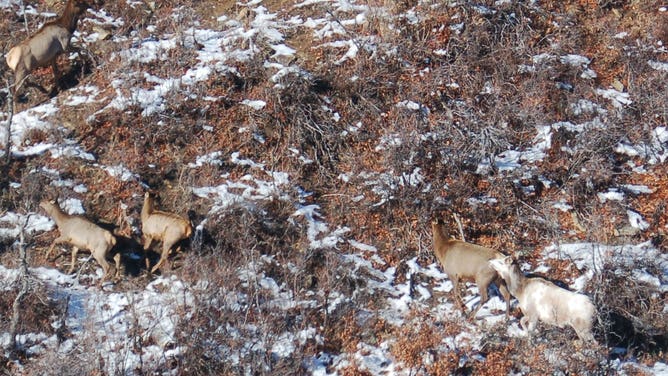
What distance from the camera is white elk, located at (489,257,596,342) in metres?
12.0

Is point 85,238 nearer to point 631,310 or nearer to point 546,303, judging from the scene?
point 546,303

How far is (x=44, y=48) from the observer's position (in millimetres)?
16516

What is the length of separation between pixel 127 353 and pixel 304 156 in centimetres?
522

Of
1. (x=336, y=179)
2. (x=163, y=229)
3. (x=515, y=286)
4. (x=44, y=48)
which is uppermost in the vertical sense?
(x=44, y=48)

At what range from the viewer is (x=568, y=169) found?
623 inches

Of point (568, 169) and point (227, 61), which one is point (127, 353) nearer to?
point (227, 61)

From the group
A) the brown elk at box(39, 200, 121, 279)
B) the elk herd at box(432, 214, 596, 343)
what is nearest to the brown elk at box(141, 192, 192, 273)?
the brown elk at box(39, 200, 121, 279)

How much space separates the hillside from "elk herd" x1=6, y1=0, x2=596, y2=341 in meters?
0.25

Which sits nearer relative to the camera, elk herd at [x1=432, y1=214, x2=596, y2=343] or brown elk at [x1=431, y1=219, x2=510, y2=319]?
elk herd at [x1=432, y1=214, x2=596, y2=343]

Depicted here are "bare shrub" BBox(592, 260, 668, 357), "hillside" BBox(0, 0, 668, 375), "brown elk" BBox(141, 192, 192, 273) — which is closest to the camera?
"bare shrub" BBox(592, 260, 668, 357)

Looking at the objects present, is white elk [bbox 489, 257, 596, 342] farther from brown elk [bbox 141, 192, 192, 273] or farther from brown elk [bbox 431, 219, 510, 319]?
brown elk [bbox 141, 192, 192, 273]

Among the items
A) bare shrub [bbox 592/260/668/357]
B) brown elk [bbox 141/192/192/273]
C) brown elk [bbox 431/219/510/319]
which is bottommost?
bare shrub [bbox 592/260/668/357]

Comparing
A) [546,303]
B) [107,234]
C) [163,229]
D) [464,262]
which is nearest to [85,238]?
[107,234]

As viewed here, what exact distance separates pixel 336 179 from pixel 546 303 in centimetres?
476
